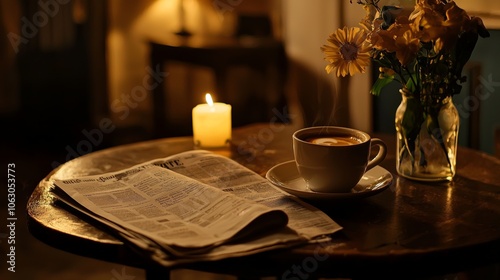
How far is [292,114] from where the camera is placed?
3113mm

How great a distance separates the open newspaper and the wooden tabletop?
0.06 feet

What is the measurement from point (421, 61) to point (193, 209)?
1.37ft

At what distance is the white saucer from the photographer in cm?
97

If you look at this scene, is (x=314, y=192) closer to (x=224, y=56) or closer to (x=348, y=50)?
(x=348, y=50)

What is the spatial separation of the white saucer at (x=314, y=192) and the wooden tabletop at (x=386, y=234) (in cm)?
2

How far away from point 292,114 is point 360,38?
6.81 ft

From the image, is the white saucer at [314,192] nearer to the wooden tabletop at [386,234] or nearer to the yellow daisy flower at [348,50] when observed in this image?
the wooden tabletop at [386,234]

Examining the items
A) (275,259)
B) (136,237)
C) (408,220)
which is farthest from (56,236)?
(408,220)

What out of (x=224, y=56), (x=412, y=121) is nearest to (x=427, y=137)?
(x=412, y=121)

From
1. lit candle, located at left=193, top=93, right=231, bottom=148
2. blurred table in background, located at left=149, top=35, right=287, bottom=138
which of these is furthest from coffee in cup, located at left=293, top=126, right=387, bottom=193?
blurred table in background, located at left=149, top=35, right=287, bottom=138

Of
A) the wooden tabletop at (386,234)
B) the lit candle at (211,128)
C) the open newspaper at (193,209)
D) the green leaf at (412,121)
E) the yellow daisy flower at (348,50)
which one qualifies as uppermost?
→ the yellow daisy flower at (348,50)

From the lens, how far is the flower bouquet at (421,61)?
1.00 m

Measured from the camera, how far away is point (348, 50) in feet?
3.44

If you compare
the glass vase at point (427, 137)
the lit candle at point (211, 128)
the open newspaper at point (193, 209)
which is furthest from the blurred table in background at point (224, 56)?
the glass vase at point (427, 137)
